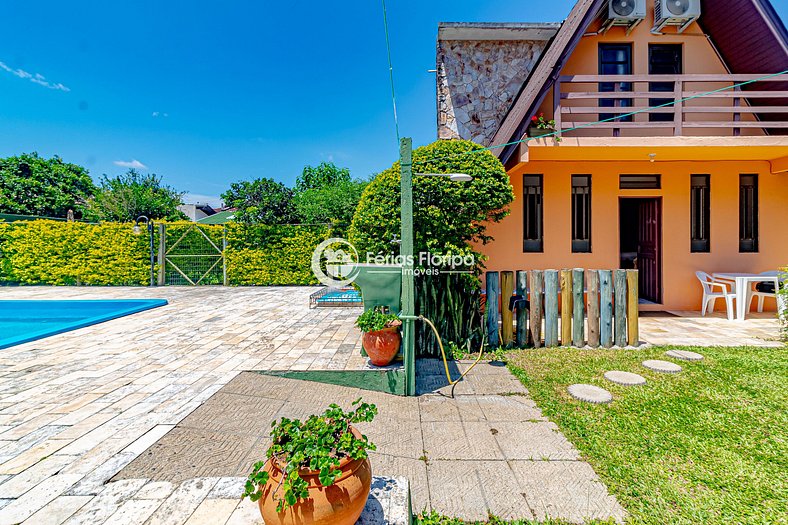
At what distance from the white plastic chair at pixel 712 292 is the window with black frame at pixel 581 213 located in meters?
2.41

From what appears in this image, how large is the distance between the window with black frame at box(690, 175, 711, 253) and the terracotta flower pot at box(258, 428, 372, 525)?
9.64 m

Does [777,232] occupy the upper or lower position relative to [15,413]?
upper

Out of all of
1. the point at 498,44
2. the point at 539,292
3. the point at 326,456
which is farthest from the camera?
the point at 498,44

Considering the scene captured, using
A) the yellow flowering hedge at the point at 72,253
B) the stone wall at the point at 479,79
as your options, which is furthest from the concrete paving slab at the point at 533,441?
the yellow flowering hedge at the point at 72,253

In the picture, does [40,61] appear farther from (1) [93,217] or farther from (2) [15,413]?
(2) [15,413]

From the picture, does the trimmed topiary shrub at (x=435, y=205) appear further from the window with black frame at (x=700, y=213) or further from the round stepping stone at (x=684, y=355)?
the window with black frame at (x=700, y=213)

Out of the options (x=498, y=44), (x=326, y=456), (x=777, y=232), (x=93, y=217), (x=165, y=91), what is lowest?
(x=326, y=456)

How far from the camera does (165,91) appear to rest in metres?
19.8

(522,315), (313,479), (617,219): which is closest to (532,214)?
(617,219)

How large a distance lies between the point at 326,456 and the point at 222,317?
734cm

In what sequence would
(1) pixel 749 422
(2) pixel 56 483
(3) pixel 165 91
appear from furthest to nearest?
(3) pixel 165 91 < (1) pixel 749 422 < (2) pixel 56 483

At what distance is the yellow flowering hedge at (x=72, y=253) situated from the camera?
508 inches

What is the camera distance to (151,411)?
3381 millimetres

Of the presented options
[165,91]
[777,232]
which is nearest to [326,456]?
[777,232]
